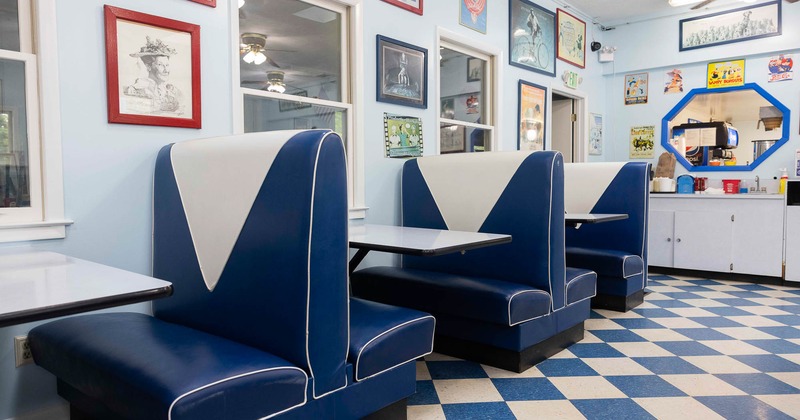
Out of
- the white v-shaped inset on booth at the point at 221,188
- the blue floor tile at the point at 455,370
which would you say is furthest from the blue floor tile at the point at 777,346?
the white v-shaped inset on booth at the point at 221,188

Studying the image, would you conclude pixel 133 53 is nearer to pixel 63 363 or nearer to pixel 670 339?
pixel 63 363

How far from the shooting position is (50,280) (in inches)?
57.6

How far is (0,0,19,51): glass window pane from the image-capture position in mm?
2201

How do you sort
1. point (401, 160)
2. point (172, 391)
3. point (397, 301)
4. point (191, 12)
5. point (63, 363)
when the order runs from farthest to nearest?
point (401, 160), point (397, 301), point (191, 12), point (63, 363), point (172, 391)

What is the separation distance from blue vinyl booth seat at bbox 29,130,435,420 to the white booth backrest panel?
2975 mm

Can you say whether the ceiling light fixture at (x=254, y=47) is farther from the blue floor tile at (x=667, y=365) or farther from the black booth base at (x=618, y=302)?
the black booth base at (x=618, y=302)

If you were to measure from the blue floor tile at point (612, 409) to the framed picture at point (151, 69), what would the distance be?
238 centimetres

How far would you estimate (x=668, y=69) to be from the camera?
6.39m

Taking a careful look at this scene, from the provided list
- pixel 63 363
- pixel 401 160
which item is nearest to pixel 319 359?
pixel 63 363

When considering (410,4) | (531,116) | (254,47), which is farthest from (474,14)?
(254,47)

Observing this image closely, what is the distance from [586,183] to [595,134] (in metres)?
2.29

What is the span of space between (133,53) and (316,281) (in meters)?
1.61

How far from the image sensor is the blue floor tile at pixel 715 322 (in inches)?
150

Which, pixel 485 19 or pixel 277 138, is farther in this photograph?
pixel 485 19
